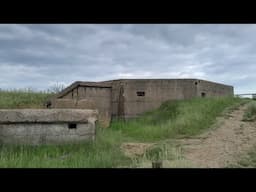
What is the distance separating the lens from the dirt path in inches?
228

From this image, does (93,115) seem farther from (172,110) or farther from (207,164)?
(172,110)

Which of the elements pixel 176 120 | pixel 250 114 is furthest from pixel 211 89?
pixel 176 120

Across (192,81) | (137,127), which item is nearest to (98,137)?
(137,127)

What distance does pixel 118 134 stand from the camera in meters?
9.57

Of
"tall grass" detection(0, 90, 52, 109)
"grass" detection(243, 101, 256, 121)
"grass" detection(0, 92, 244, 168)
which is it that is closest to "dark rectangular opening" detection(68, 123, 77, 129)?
"grass" detection(0, 92, 244, 168)

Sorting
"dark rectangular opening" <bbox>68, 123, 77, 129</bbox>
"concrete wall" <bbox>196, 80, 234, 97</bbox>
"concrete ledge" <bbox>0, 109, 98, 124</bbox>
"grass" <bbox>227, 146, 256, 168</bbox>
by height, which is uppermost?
"concrete wall" <bbox>196, 80, 234, 97</bbox>

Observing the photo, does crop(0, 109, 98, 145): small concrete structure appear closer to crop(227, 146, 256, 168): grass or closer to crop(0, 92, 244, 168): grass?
crop(0, 92, 244, 168): grass

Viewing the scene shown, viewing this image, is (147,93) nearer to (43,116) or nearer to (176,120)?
(176,120)

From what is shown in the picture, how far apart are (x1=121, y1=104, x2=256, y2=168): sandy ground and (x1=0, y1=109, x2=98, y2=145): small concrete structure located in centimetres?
131

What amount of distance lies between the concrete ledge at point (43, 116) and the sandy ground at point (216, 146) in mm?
1452

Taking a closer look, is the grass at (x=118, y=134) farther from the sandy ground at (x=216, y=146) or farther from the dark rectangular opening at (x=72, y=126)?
the dark rectangular opening at (x=72, y=126)
